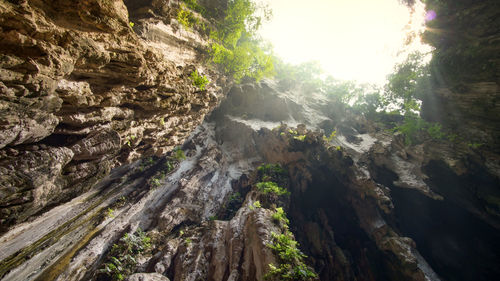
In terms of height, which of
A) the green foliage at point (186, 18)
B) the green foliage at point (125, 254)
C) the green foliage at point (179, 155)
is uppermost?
the green foliage at point (186, 18)

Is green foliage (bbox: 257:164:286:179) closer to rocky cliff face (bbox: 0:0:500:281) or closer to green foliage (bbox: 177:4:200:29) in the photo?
rocky cliff face (bbox: 0:0:500:281)

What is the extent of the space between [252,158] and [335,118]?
1166 cm

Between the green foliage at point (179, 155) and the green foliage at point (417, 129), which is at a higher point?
the green foliage at point (417, 129)

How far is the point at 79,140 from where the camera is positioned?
520 centimetres

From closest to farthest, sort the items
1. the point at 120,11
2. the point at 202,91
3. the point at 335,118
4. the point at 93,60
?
the point at 93,60 < the point at 120,11 < the point at 202,91 < the point at 335,118

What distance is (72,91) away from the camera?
432 cm

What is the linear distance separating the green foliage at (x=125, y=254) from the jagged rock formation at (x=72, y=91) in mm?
3852

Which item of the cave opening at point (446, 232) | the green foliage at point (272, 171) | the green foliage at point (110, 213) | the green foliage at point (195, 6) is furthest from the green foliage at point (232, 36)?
the cave opening at point (446, 232)

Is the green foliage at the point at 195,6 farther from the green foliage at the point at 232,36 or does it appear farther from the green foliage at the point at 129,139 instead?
the green foliage at the point at 129,139

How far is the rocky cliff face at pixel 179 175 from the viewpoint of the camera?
12.2ft

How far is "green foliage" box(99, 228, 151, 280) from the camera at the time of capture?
7367 millimetres

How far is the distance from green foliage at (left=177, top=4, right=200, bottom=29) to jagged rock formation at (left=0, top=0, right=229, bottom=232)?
3.28ft

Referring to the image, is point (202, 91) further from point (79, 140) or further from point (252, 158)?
point (252, 158)

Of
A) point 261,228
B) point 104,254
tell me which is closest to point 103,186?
point 104,254
